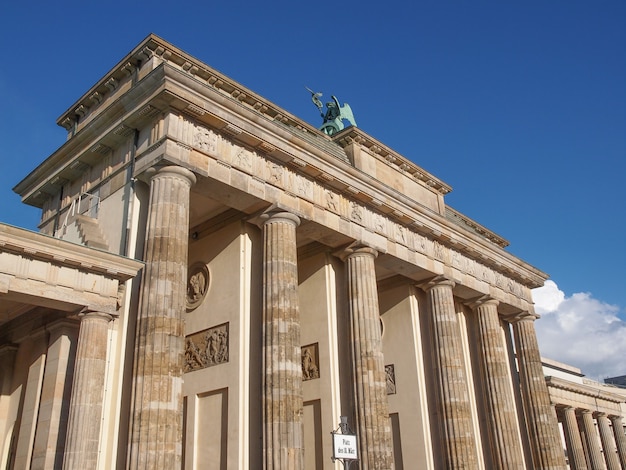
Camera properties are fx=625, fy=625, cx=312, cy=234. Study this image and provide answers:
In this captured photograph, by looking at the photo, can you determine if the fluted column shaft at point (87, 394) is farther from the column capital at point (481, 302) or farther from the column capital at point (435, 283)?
the column capital at point (481, 302)

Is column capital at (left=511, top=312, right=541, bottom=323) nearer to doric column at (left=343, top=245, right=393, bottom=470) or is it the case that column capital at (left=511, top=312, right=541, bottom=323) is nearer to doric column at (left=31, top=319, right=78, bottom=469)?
doric column at (left=343, top=245, right=393, bottom=470)

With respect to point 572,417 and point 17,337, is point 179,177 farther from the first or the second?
point 572,417

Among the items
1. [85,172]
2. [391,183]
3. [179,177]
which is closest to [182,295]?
[179,177]

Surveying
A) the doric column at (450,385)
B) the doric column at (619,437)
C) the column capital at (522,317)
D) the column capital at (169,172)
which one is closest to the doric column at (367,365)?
the doric column at (450,385)

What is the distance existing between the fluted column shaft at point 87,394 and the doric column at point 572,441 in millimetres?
32628

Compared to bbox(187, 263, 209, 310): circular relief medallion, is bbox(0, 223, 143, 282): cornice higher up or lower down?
lower down

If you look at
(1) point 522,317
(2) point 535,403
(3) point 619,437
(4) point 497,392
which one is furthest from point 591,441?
(4) point 497,392

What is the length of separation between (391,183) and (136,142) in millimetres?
11153

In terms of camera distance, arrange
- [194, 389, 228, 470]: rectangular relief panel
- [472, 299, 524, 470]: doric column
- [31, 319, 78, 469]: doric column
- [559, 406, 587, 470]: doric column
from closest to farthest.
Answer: [31, 319, 78, 469]: doric column < [194, 389, 228, 470]: rectangular relief panel < [472, 299, 524, 470]: doric column < [559, 406, 587, 470]: doric column

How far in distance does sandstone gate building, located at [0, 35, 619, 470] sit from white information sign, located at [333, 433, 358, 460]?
12.4 ft

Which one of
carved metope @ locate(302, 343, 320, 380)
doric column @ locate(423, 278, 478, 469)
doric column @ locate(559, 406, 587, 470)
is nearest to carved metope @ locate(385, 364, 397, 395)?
doric column @ locate(423, 278, 478, 469)

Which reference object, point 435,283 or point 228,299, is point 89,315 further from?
point 435,283

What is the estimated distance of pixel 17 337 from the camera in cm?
1631

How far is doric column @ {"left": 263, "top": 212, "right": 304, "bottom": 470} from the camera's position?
16.0m
